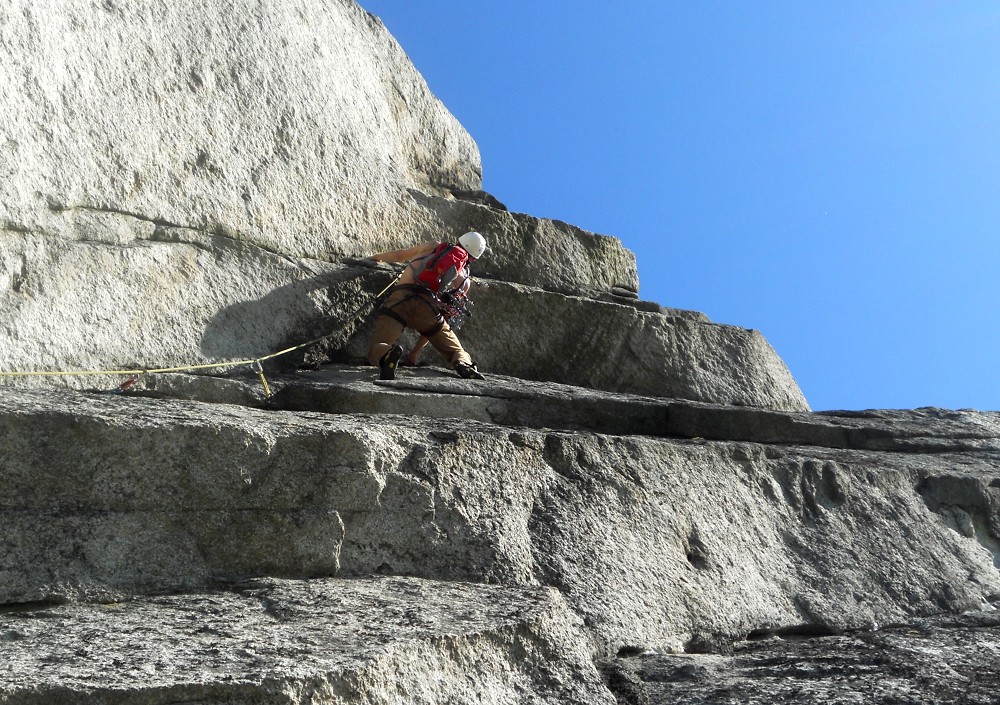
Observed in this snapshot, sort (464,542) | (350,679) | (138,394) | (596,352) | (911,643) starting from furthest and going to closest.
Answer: (596,352) < (138,394) < (911,643) < (464,542) < (350,679)

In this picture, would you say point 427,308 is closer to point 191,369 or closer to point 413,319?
point 413,319

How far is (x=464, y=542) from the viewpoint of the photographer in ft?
13.4

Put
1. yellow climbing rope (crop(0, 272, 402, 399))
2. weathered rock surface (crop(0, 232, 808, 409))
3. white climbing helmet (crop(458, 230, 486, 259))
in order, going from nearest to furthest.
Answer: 1. yellow climbing rope (crop(0, 272, 402, 399))
2. weathered rock surface (crop(0, 232, 808, 409))
3. white climbing helmet (crop(458, 230, 486, 259))

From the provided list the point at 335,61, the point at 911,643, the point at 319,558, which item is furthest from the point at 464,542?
the point at 335,61

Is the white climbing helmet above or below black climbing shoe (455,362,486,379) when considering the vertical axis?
above

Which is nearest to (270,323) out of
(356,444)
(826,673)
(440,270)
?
(440,270)

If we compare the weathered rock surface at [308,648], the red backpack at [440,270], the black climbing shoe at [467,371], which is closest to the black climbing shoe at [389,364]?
the black climbing shoe at [467,371]

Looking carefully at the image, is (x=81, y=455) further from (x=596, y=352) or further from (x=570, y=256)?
A: (x=570, y=256)

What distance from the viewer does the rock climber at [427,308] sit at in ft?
21.8

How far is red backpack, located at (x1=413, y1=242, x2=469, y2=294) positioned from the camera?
22.1ft

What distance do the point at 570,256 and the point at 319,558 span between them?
185 inches

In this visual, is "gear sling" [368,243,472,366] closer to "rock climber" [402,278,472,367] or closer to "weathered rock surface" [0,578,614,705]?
"rock climber" [402,278,472,367]

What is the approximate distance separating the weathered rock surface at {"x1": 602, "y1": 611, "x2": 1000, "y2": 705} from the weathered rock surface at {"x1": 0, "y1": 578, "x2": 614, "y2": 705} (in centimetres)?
27

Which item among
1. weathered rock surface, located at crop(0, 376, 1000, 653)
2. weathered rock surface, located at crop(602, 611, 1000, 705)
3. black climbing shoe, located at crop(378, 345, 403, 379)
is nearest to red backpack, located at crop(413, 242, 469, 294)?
black climbing shoe, located at crop(378, 345, 403, 379)
